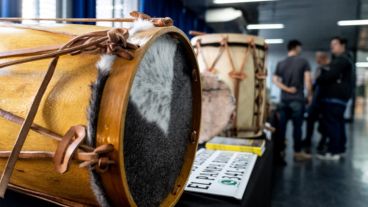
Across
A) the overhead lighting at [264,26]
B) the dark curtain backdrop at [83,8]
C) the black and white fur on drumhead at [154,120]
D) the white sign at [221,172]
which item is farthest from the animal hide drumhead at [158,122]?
the overhead lighting at [264,26]

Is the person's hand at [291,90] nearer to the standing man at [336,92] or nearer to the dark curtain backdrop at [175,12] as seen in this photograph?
the standing man at [336,92]

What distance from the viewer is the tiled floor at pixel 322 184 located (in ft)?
6.91

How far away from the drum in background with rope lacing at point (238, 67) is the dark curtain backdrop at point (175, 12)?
214cm

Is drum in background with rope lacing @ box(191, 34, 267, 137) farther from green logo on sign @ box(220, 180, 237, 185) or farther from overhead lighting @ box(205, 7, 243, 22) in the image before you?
overhead lighting @ box(205, 7, 243, 22)

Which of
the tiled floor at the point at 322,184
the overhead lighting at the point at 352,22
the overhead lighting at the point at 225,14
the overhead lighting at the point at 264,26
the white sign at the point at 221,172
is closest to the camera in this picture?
the white sign at the point at 221,172

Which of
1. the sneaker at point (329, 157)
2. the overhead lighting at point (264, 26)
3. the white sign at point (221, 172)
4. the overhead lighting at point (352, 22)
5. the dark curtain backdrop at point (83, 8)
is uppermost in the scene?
the overhead lighting at point (352, 22)

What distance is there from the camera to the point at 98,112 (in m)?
0.43

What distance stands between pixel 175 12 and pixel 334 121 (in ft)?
9.40

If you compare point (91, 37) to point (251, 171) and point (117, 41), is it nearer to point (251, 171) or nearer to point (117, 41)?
point (117, 41)

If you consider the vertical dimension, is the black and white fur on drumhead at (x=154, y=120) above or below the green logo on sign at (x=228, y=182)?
above

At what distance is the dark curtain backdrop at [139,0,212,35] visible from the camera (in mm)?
3713

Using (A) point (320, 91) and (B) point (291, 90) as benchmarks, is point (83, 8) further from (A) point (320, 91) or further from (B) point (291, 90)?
(A) point (320, 91)

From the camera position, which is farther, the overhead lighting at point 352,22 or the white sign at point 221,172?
the overhead lighting at point 352,22

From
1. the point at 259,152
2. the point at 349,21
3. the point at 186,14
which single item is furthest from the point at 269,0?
the point at 259,152
